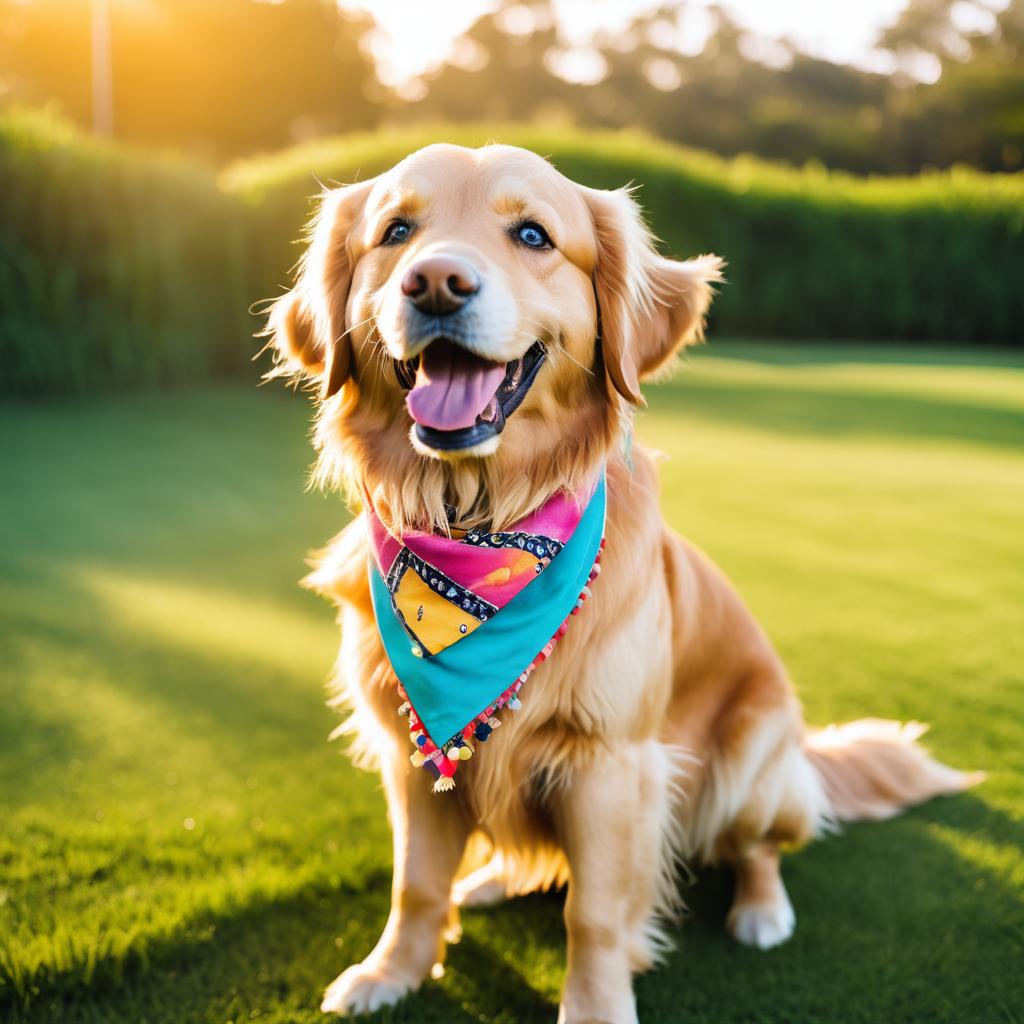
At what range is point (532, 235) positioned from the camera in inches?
88.9

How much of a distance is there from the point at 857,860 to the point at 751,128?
40883 millimetres

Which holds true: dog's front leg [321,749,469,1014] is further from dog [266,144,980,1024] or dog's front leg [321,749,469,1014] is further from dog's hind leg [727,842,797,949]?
dog's hind leg [727,842,797,949]

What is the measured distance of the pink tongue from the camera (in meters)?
2.09

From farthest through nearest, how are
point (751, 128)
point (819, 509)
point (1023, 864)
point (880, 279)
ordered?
point (751, 128), point (880, 279), point (819, 509), point (1023, 864)

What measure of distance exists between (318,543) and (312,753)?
2252mm

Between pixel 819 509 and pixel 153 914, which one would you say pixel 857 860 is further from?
pixel 819 509

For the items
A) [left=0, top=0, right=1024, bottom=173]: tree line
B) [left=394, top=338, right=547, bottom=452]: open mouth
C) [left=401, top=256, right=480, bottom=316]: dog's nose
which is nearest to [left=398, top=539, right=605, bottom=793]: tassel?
[left=394, top=338, right=547, bottom=452]: open mouth

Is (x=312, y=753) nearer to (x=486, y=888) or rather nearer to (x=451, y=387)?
(x=486, y=888)

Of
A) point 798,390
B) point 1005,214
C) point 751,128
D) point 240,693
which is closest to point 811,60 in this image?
point 751,128

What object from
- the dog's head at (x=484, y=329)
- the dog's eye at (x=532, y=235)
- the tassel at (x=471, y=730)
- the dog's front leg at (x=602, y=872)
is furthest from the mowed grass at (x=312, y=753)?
the dog's eye at (x=532, y=235)

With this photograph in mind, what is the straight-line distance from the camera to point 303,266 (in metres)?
2.61


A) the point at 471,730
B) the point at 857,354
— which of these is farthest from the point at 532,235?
the point at 857,354

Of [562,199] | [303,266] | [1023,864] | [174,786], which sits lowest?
[174,786]

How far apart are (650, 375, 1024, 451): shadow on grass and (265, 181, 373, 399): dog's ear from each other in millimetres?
6274
